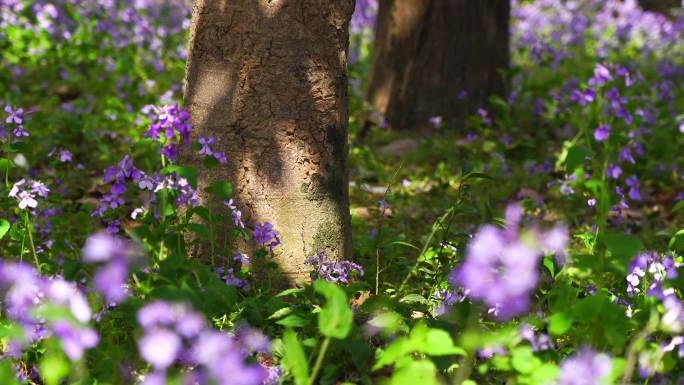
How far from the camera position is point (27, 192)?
7.91ft

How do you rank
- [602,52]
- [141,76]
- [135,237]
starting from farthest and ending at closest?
[602,52]
[141,76]
[135,237]

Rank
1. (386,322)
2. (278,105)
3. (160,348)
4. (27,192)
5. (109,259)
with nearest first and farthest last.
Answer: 1. (160,348)
2. (109,259)
3. (386,322)
4. (27,192)
5. (278,105)

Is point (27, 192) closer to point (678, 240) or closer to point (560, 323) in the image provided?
point (560, 323)

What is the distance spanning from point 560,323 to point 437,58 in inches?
135

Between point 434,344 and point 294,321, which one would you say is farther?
point 294,321

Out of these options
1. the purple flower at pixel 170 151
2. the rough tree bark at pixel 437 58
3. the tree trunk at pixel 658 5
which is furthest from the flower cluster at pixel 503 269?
the tree trunk at pixel 658 5

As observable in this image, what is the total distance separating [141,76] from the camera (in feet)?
19.2

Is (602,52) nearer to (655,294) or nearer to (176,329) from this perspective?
(655,294)

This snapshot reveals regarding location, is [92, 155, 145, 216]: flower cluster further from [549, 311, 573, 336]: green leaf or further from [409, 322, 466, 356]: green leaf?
[549, 311, 573, 336]: green leaf

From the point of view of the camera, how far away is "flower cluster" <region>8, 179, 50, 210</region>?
237 cm

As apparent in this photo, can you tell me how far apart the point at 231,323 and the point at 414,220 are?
1.73m

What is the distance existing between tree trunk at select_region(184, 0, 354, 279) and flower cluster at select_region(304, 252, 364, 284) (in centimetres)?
16

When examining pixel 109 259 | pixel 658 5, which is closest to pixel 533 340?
pixel 109 259

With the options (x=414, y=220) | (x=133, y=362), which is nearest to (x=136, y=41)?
(x=414, y=220)
